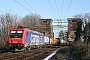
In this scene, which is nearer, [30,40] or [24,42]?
[24,42]

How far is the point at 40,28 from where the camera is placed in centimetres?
9406

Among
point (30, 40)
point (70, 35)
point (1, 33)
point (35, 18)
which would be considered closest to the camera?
point (30, 40)

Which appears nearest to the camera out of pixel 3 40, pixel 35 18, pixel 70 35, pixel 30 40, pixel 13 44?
pixel 13 44

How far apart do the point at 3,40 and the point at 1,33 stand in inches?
288

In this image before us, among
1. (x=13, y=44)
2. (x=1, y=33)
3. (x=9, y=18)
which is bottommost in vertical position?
(x=13, y=44)

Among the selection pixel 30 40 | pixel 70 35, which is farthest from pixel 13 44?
pixel 70 35

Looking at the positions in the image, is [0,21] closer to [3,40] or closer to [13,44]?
[3,40]

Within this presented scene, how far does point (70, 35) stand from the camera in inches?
4712

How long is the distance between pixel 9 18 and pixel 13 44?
30.1 meters

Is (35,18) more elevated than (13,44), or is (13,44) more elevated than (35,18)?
(35,18)

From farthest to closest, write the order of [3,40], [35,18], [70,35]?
[70,35] < [35,18] < [3,40]

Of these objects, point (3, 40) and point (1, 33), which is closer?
point (3, 40)

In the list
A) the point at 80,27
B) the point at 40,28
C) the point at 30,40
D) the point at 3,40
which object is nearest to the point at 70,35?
the point at 40,28

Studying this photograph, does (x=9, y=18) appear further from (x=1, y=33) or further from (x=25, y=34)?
(x=25, y=34)
